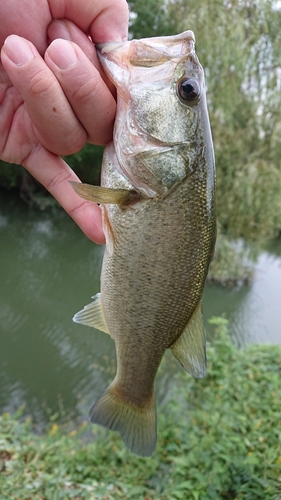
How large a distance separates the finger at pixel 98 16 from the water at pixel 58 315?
528 cm

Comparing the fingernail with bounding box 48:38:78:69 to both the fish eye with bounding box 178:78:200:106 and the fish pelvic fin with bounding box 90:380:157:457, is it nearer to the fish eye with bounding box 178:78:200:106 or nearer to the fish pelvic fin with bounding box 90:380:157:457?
the fish eye with bounding box 178:78:200:106

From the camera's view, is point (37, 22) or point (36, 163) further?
point (36, 163)

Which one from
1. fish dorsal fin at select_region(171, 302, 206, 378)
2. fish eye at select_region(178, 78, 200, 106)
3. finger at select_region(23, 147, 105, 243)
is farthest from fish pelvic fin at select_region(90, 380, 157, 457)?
fish eye at select_region(178, 78, 200, 106)

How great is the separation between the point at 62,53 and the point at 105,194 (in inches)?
19.4

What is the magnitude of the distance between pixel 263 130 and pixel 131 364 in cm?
927

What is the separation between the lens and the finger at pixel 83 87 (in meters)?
1.24

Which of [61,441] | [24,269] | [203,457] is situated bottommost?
[24,269]

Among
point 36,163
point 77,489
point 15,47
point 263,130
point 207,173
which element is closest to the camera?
point 15,47

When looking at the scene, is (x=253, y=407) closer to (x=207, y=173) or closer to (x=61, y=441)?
(x=61, y=441)

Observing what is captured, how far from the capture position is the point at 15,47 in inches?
46.8

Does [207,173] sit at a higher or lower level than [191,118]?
lower

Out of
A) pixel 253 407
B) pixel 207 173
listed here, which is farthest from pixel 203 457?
pixel 207 173

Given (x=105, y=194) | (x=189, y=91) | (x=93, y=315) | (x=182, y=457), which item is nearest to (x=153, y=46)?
(x=189, y=91)

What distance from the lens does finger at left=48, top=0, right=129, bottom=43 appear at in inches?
51.7
